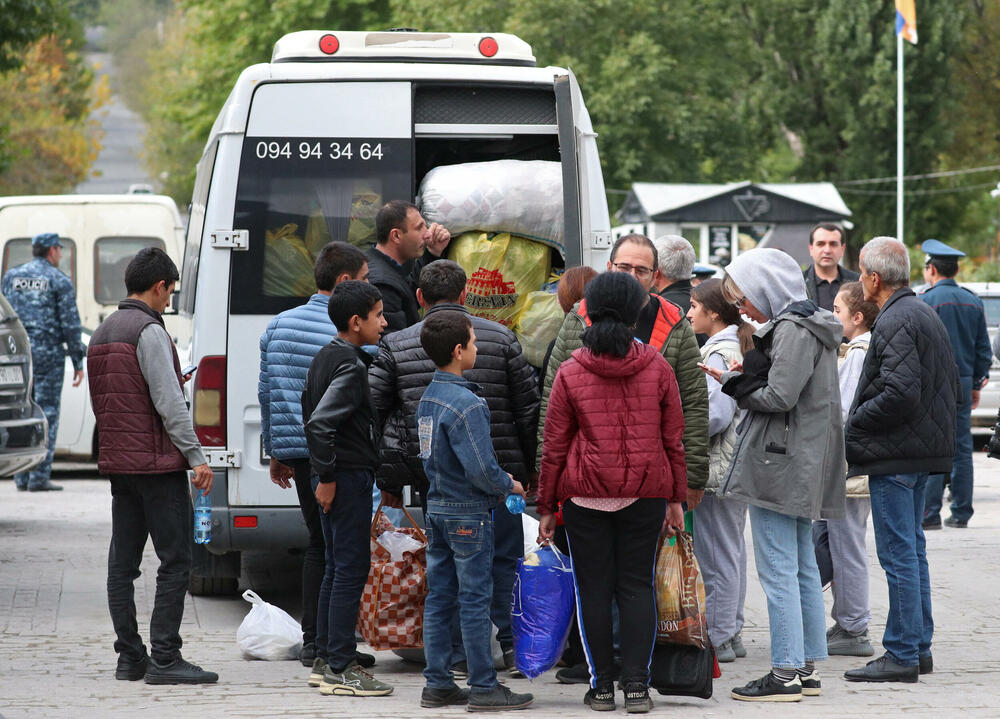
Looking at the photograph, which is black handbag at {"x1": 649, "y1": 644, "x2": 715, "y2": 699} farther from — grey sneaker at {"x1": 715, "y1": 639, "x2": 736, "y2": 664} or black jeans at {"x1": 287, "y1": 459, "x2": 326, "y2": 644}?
black jeans at {"x1": 287, "y1": 459, "x2": 326, "y2": 644}

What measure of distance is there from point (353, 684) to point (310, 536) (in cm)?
76

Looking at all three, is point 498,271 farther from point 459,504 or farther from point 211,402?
point 459,504

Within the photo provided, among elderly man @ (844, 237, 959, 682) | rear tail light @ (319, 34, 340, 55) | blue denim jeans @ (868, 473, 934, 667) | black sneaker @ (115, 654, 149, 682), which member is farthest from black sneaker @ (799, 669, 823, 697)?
rear tail light @ (319, 34, 340, 55)

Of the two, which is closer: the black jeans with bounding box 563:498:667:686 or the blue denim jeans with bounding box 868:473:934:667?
the black jeans with bounding box 563:498:667:686

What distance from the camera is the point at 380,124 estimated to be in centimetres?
714

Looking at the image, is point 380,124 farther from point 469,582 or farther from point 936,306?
point 936,306

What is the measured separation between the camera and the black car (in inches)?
400

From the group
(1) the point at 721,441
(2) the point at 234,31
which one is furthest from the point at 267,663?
(2) the point at 234,31

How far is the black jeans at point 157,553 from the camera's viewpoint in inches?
249

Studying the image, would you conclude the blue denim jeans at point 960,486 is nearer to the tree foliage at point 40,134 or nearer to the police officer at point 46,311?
the police officer at point 46,311

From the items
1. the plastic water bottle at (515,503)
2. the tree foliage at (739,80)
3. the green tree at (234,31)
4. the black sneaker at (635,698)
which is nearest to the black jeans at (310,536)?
the plastic water bottle at (515,503)

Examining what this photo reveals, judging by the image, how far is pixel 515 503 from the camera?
5.83 metres

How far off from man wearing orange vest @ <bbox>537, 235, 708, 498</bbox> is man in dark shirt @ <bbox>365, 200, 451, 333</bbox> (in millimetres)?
988

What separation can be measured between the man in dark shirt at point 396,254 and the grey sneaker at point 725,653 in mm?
2100
